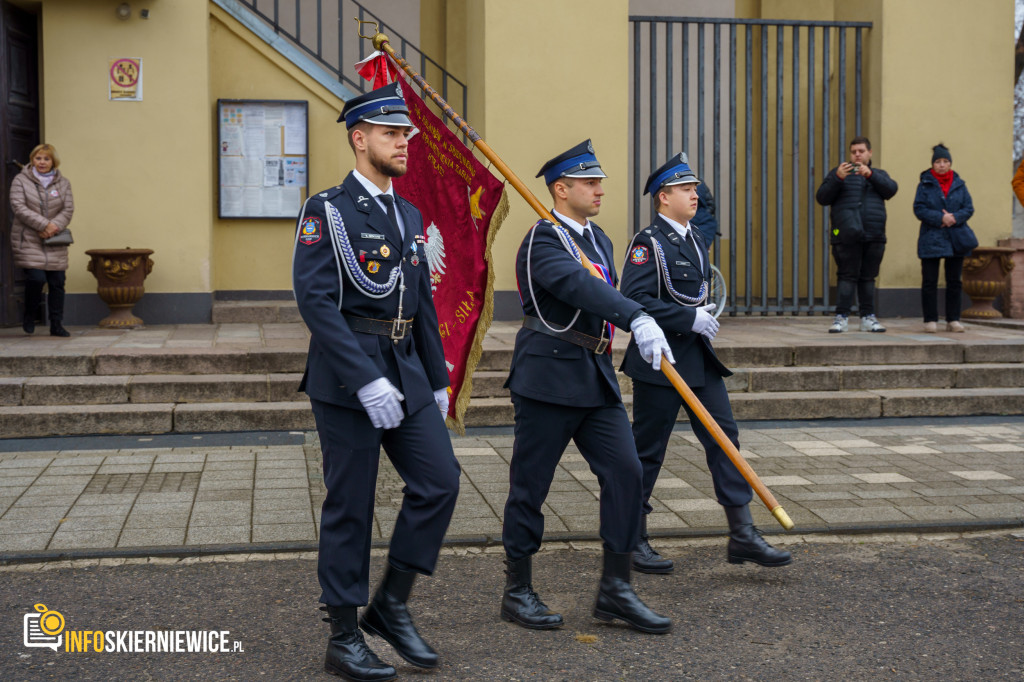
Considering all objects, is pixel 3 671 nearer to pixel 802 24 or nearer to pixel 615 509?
pixel 615 509

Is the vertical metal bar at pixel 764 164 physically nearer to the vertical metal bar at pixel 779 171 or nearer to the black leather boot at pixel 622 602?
the vertical metal bar at pixel 779 171

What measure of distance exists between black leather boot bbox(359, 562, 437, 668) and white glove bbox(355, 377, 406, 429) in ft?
1.82

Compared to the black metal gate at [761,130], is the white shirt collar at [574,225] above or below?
below

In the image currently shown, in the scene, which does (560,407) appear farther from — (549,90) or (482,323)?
(549,90)

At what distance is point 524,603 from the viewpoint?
4160mm

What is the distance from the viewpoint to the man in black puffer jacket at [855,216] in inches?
418

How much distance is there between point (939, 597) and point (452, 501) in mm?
2083

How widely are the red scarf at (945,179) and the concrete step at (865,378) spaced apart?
84.6 inches

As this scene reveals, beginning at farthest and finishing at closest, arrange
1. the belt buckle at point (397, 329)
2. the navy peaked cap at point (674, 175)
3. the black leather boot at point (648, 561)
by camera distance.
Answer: the navy peaked cap at point (674, 175) < the black leather boot at point (648, 561) < the belt buckle at point (397, 329)

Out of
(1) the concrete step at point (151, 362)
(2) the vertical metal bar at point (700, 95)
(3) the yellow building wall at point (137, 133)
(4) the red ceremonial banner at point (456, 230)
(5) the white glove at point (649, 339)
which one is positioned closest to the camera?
(5) the white glove at point (649, 339)

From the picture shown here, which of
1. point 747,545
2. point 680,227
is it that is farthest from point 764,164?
point 747,545

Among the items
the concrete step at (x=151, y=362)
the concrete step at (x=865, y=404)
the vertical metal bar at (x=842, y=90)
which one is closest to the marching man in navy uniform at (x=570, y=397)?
the concrete step at (x=865, y=404)

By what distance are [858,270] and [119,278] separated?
709cm

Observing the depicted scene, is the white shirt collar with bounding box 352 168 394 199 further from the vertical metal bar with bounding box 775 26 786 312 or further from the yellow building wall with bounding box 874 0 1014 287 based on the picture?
the yellow building wall with bounding box 874 0 1014 287
